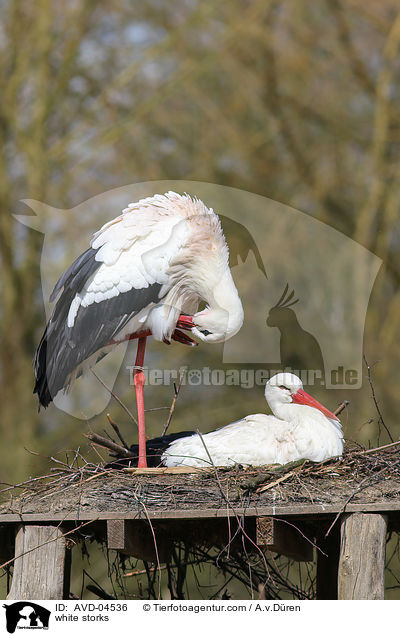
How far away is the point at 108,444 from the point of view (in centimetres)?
462

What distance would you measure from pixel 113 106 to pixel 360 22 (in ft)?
8.18

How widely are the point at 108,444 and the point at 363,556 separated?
1.44 metres

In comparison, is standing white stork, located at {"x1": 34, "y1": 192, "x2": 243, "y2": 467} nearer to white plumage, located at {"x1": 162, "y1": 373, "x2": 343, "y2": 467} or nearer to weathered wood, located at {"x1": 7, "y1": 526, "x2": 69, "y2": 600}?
white plumage, located at {"x1": 162, "y1": 373, "x2": 343, "y2": 467}

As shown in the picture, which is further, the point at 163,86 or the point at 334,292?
the point at 163,86

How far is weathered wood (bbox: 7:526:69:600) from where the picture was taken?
3975mm

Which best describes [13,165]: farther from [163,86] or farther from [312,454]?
[312,454]

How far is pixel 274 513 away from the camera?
373 centimetres

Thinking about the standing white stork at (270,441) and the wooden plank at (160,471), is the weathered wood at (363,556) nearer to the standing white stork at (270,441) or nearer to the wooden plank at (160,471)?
the standing white stork at (270,441)

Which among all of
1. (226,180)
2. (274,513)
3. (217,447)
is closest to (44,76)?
(226,180)

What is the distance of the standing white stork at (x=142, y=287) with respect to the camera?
16.0ft

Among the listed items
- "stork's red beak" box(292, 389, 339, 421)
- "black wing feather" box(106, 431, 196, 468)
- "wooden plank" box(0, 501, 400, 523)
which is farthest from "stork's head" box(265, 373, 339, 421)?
"wooden plank" box(0, 501, 400, 523)

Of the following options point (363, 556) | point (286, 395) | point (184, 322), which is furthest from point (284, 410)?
point (363, 556)

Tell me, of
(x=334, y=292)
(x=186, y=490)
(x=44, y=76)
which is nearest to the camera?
(x=186, y=490)

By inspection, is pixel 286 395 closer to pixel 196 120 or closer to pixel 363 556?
pixel 363 556
